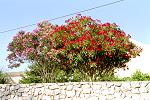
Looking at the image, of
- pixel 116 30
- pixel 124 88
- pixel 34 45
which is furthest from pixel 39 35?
pixel 124 88

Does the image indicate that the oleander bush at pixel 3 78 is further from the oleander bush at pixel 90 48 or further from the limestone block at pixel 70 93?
the limestone block at pixel 70 93

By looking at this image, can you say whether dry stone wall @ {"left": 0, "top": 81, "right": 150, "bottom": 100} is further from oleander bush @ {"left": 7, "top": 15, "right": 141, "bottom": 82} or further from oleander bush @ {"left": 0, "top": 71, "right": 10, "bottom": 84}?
oleander bush @ {"left": 0, "top": 71, "right": 10, "bottom": 84}

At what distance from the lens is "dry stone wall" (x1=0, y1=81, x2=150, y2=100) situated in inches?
742


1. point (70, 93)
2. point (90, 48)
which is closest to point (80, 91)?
point (70, 93)

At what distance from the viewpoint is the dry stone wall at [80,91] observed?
61.8 ft

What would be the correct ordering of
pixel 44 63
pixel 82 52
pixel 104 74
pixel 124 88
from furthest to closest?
pixel 44 63
pixel 104 74
pixel 82 52
pixel 124 88

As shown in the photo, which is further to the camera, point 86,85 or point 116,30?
point 116,30

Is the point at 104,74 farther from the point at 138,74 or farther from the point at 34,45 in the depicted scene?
the point at 34,45

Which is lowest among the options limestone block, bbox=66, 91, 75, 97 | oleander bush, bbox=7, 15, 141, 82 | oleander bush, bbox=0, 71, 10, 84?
limestone block, bbox=66, 91, 75, 97

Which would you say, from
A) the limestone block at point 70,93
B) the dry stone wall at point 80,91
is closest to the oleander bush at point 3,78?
the dry stone wall at point 80,91

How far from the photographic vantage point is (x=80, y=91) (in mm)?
19078

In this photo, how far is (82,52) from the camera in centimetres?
2147

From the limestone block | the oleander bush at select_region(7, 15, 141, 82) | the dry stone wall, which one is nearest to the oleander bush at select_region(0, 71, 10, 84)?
the oleander bush at select_region(7, 15, 141, 82)

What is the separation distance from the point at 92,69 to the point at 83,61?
34.7 inches
